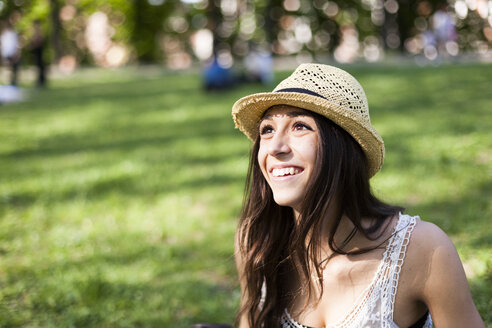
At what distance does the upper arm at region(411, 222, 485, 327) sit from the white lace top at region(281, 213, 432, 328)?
0.09m

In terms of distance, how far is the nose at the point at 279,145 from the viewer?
2.04 metres

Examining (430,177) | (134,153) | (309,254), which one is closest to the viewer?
(309,254)

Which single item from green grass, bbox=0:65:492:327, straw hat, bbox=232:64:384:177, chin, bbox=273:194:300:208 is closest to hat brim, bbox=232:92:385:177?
straw hat, bbox=232:64:384:177

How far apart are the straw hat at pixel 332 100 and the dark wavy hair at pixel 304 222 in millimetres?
62

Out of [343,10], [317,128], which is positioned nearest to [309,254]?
[317,128]

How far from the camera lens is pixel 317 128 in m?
2.01

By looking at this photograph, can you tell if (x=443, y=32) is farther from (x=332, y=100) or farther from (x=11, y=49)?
(x=332, y=100)

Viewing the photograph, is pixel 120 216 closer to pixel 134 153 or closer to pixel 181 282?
pixel 181 282

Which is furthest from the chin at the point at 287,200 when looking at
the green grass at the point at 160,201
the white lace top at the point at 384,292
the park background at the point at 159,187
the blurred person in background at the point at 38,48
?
the blurred person in background at the point at 38,48

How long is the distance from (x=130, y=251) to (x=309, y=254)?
278cm

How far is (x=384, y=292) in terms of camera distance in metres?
1.99

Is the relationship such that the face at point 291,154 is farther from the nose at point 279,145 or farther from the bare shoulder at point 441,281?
the bare shoulder at point 441,281

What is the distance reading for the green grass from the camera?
3.83 meters

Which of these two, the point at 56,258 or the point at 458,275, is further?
the point at 56,258
